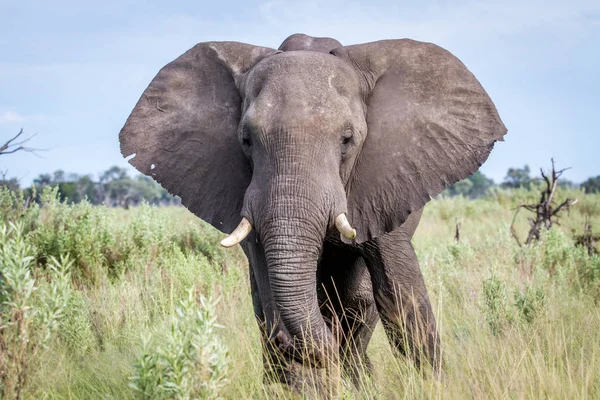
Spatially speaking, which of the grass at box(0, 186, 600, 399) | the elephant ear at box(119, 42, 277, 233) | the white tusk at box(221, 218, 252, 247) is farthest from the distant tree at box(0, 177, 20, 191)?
the white tusk at box(221, 218, 252, 247)

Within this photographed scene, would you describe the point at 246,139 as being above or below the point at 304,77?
below

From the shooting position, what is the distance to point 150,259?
29.6ft

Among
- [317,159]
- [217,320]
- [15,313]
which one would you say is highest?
[317,159]

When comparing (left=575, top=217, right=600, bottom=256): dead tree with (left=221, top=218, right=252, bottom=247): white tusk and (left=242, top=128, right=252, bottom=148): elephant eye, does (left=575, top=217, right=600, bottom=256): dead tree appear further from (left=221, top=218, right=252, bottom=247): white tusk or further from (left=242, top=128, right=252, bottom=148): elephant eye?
(left=221, top=218, right=252, bottom=247): white tusk

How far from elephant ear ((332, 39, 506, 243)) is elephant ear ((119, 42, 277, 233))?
70cm

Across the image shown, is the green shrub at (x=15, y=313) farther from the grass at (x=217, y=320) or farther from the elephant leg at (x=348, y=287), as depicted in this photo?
the elephant leg at (x=348, y=287)

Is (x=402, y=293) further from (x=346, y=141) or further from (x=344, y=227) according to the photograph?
(x=346, y=141)

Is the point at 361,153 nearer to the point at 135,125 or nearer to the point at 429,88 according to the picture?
the point at 429,88

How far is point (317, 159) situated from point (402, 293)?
119 cm

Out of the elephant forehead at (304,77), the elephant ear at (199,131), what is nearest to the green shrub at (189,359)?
the elephant forehead at (304,77)

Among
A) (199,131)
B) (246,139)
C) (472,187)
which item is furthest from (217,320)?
(472,187)

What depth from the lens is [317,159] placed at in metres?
3.85

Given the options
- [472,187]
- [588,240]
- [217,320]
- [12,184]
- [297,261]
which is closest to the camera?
[297,261]

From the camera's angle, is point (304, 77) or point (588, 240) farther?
point (588, 240)
